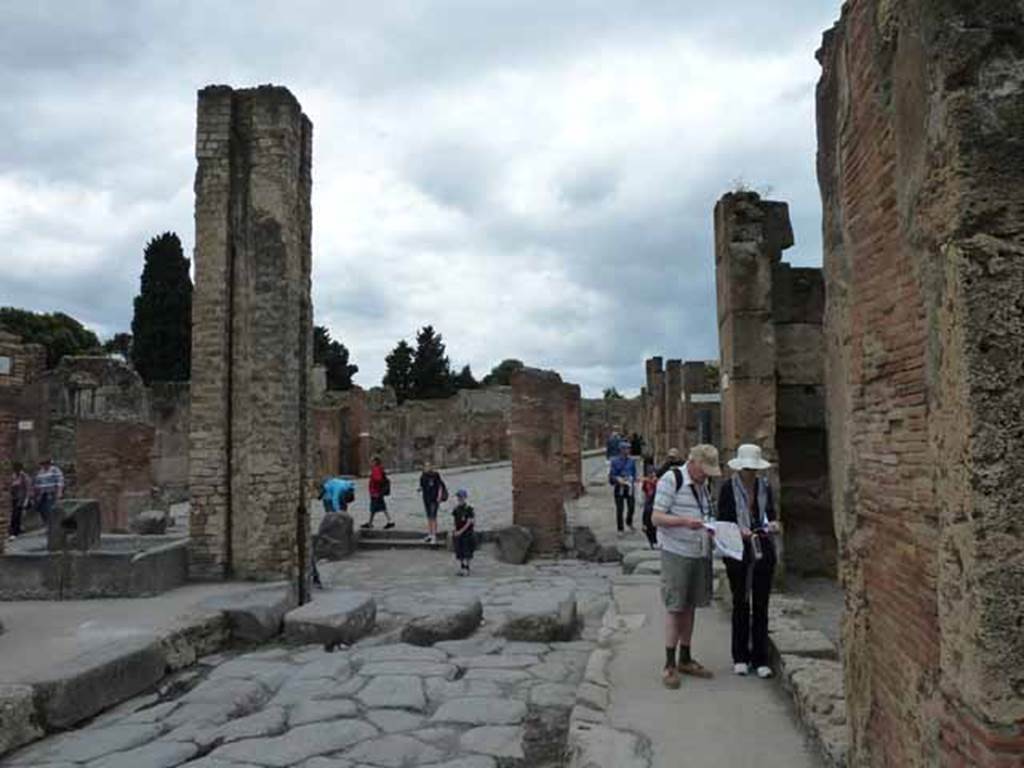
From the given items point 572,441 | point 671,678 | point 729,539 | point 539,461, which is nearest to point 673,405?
point 572,441

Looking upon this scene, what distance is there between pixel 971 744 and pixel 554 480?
1265 cm

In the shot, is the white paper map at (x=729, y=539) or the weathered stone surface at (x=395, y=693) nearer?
the white paper map at (x=729, y=539)

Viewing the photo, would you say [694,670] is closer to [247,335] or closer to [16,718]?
[16,718]

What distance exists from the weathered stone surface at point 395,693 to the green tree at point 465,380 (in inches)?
2579

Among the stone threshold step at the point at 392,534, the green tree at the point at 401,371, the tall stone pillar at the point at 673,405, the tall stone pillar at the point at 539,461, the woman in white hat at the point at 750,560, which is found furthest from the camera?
the green tree at the point at 401,371

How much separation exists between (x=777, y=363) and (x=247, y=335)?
253 inches

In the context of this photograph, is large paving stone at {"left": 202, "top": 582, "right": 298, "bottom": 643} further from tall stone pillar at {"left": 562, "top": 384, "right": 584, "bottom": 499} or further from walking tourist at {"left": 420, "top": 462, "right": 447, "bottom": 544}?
tall stone pillar at {"left": 562, "top": 384, "right": 584, "bottom": 499}

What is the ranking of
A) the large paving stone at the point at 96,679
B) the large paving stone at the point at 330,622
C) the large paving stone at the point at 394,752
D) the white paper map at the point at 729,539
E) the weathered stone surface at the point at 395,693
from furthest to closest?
the large paving stone at the point at 330,622
the weathered stone surface at the point at 395,693
the large paving stone at the point at 96,679
the white paper map at the point at 729,539
the large paving stone at the point at 394,752

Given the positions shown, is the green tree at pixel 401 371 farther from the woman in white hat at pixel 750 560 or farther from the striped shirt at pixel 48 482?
the woman in white hat at pixel 750 560

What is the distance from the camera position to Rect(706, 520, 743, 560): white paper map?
5.71 meters

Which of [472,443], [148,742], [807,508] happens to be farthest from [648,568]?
[472,443]

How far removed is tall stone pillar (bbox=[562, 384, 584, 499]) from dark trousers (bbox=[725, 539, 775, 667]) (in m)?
14.1

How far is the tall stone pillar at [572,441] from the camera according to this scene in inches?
817

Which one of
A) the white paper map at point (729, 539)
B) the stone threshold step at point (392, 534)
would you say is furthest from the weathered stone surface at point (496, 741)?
the stone threshold step at point (392, 534)
